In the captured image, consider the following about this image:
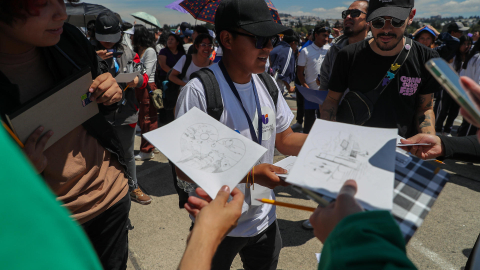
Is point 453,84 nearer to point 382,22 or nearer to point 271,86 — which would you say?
point 271,86

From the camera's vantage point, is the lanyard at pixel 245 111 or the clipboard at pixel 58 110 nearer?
the clipboard at pixel 58 110

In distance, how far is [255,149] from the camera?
1.17m

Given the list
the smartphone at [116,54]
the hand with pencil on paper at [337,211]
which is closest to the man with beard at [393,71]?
the hand with pencil on paper at [337,211]

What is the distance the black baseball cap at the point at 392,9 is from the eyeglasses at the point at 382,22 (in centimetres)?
3

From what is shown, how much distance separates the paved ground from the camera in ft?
9.04

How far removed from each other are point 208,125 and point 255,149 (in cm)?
22

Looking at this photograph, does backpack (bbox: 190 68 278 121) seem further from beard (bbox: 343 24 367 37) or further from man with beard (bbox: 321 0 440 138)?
beard (bbox: 343 24 367 37)

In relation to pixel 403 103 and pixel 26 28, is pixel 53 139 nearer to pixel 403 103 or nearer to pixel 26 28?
pixel 26 28

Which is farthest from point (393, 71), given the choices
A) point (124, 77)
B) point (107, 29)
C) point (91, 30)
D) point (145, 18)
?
point (145, 18)

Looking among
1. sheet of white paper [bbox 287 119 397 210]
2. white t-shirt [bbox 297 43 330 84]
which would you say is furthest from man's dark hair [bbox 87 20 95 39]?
sheet of white paper [bbox 287 119 397 210]

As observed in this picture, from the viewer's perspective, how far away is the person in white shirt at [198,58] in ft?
13.9

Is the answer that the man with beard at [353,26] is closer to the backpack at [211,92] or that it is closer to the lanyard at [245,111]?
the lanyard at [245,111]

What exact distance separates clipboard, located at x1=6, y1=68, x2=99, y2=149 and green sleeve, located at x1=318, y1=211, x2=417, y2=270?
121cm

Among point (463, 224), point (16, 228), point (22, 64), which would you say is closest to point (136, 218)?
point (22, 64)
